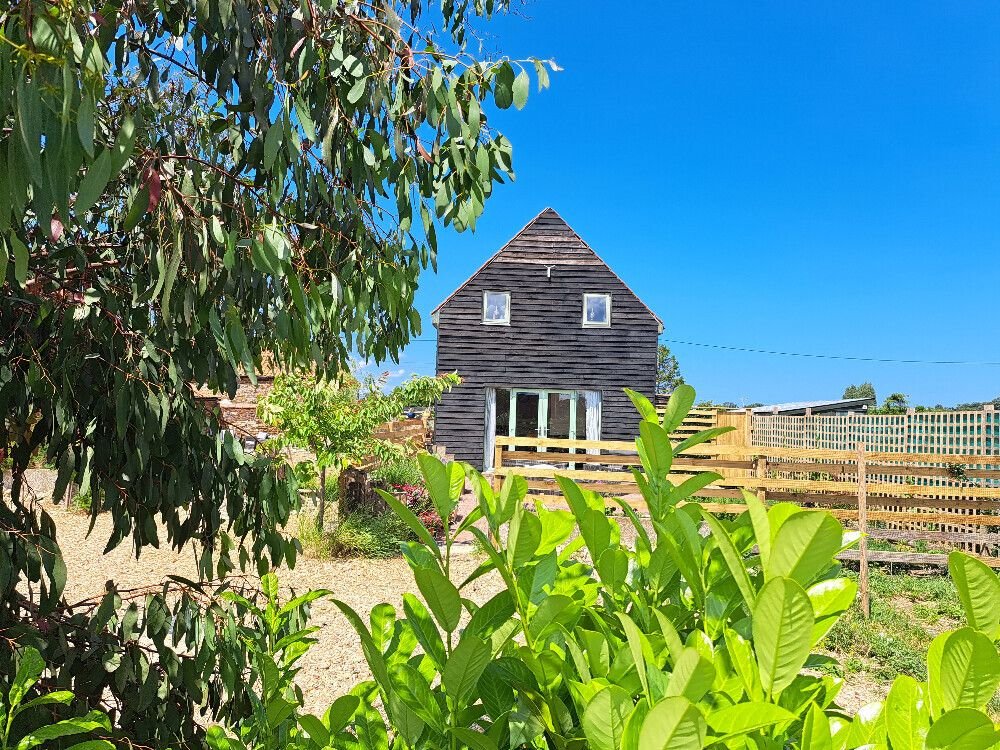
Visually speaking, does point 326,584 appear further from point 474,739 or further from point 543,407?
point 543,407

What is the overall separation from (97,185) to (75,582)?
27.2 feet

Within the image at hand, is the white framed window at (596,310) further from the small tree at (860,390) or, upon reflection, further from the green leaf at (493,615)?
the small tree at (860,390)

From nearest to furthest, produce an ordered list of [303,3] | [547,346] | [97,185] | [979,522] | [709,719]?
1. [709,719]
2. [97,185]
3. [303,3]
4. [979,522]
5. [547,346]

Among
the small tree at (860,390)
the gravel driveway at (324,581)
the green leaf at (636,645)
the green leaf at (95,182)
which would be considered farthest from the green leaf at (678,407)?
the small tree at (860,390)

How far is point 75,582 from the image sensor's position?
769 centimetres

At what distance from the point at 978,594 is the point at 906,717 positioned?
134mm

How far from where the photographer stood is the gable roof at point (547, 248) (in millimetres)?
17156

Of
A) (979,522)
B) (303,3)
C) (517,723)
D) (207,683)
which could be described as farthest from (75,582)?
(979,522)

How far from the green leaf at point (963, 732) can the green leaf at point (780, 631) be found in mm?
107

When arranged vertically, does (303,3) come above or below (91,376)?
above

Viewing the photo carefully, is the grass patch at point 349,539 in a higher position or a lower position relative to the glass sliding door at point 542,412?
lower

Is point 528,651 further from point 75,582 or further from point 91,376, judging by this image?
point 75,582

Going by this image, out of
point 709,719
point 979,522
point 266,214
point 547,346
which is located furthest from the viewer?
point 547,346

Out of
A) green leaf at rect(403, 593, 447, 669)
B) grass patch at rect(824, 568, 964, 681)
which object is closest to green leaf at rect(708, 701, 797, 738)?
green leaf at rect(403, 593, 447, 669)
